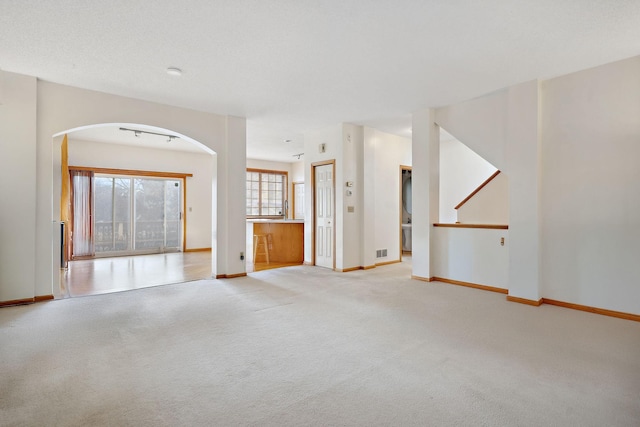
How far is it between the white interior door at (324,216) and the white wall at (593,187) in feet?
11.1

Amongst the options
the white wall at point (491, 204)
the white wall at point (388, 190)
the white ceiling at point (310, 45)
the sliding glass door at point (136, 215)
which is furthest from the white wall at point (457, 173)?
the sliding glass door at point (136, 215)

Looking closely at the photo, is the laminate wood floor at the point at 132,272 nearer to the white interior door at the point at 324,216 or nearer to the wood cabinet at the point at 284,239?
A: the wood cabinet at the point at 284,239

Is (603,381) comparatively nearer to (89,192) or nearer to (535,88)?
(535,88)

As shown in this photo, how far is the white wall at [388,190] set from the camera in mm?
6504

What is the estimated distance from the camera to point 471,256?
4.74 metres

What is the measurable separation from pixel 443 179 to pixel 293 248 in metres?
4.02

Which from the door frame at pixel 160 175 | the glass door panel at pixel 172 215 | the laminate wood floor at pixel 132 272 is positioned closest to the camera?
the laminate wood floor at pixel 132 272

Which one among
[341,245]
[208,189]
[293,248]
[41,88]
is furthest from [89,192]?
[341,245]

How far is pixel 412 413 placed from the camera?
5.91 ft

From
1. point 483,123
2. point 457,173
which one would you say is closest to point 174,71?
point 483,123

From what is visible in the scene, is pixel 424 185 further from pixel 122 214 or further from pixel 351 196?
pixel 122 214

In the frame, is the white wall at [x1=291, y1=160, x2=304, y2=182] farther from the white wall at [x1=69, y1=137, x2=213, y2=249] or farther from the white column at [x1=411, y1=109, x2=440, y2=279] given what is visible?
the white column at [x1=411, y1=109, x2=440, y2=279]

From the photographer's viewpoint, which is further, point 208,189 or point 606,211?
point 208,189

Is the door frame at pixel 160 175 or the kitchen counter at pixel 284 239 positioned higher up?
the door frame at pixel 160 175
